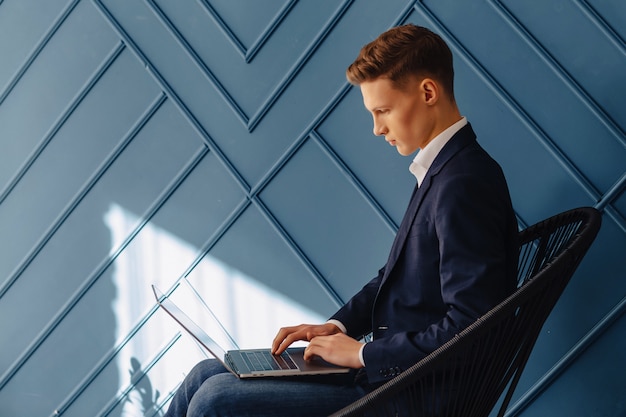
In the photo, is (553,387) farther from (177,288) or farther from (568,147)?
(177,288)

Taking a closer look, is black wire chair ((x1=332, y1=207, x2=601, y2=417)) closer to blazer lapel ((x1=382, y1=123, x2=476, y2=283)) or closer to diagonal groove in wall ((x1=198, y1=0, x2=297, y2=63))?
blazer lapel ((x1=382, y1=123, x2=476, y2=283))

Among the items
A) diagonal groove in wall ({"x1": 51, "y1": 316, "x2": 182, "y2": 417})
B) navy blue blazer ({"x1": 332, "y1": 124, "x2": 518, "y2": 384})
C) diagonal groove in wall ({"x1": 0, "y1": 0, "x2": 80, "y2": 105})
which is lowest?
navy blue blazer ({"x1": 332, "y1": 124, "x2": 518, "y2": 384})

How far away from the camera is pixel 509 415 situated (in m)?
2.08

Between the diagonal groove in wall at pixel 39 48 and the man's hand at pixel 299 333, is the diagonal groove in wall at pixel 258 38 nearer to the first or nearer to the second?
the diagonal groove in wall at pixel 39 48

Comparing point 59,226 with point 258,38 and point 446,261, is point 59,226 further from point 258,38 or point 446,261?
point 446,261

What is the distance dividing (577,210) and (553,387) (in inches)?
23.3

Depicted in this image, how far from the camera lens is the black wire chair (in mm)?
1369

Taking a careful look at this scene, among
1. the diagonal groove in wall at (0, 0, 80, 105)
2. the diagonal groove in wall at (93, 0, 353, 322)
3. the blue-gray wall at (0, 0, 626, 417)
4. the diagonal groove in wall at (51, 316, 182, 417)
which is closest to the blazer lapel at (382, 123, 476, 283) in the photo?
the blue-gray wall at (0, 0, 626, 417)

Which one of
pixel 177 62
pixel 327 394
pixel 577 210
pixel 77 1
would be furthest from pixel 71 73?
pixel 577 210

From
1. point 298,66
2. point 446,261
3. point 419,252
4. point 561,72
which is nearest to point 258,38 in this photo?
point 298,66

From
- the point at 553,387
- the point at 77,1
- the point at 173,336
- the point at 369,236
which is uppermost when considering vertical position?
the point at 77,1

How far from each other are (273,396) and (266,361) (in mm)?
146

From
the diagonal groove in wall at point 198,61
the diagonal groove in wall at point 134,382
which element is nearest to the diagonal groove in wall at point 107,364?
the diagonal groove in wall at point 134,382

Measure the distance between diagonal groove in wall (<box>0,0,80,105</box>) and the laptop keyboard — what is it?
4.63 ft
